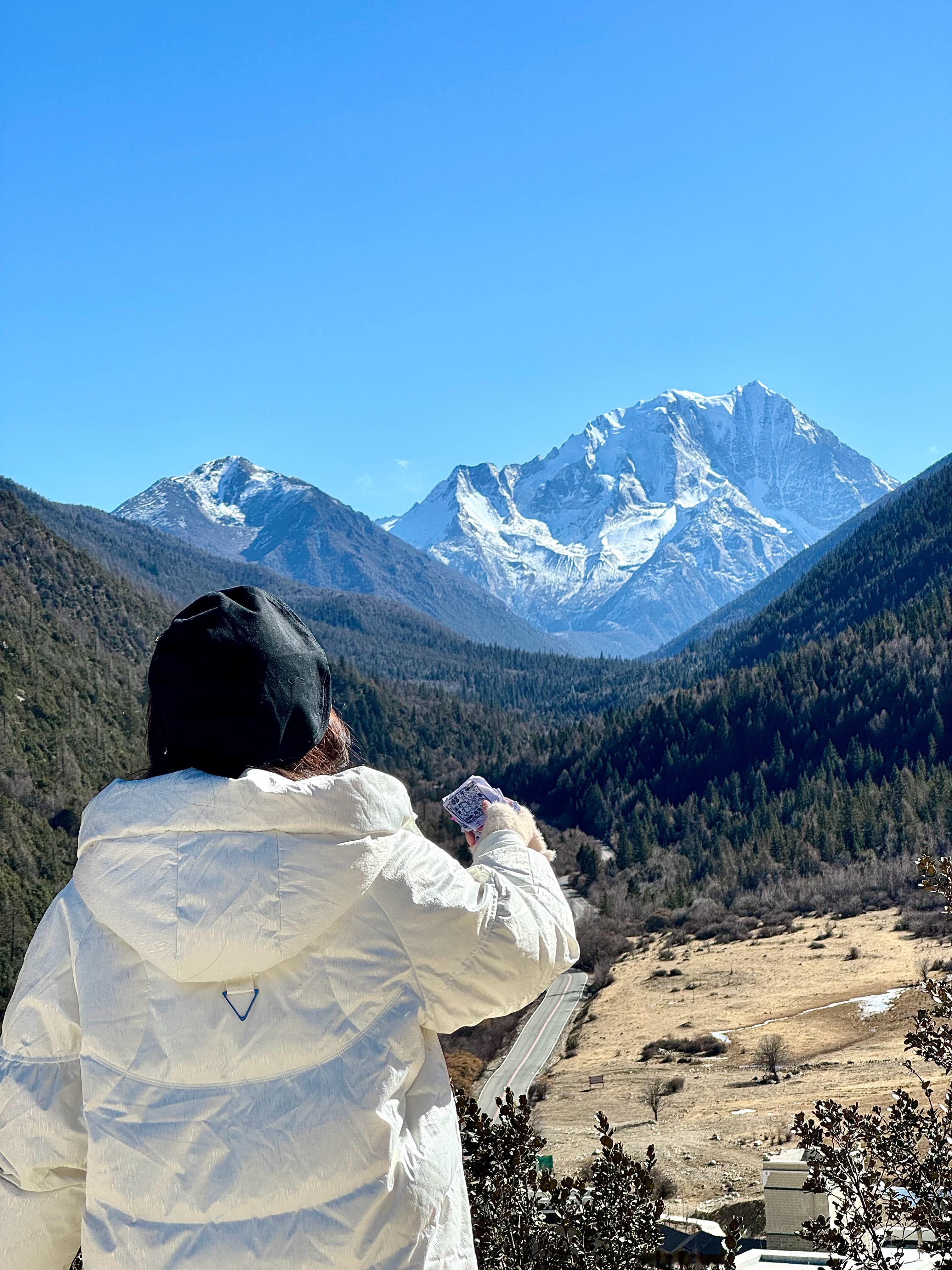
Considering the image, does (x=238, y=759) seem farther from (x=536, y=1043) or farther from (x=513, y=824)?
(x=536, y=1043)

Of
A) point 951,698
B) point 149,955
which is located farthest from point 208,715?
point 951,698

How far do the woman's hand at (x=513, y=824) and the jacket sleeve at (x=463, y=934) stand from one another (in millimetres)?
196

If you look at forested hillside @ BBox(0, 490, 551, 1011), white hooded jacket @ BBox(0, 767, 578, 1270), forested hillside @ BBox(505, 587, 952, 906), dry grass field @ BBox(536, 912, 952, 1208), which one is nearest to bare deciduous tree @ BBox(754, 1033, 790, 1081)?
dry grass field @ BBox(536, 912, 952, 1208)

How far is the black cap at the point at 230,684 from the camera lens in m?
2.13

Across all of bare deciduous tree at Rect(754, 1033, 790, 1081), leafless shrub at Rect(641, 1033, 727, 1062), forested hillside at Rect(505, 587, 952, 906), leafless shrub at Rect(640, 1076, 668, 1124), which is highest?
leafless shrub at Rect(640, 1076, 668, 1124)

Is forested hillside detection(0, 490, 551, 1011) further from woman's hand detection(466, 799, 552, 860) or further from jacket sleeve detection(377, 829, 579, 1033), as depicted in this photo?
jacket sleeve detection(377, 829, 579, 1033)

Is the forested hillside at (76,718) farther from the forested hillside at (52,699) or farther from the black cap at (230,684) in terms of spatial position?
the black cap at (230,684)

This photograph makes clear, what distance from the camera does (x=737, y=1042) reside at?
36.3m

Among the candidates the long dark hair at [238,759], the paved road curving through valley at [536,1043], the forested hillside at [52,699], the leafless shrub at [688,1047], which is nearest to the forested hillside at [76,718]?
the forested hillside at [52,699]

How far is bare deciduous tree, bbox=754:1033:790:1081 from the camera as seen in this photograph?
3048cm

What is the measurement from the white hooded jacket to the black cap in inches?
4.3

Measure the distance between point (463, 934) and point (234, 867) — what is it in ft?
1.50

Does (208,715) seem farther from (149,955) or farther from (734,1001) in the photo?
(734,1001)

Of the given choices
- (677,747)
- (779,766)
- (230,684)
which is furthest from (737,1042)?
(677,747)
